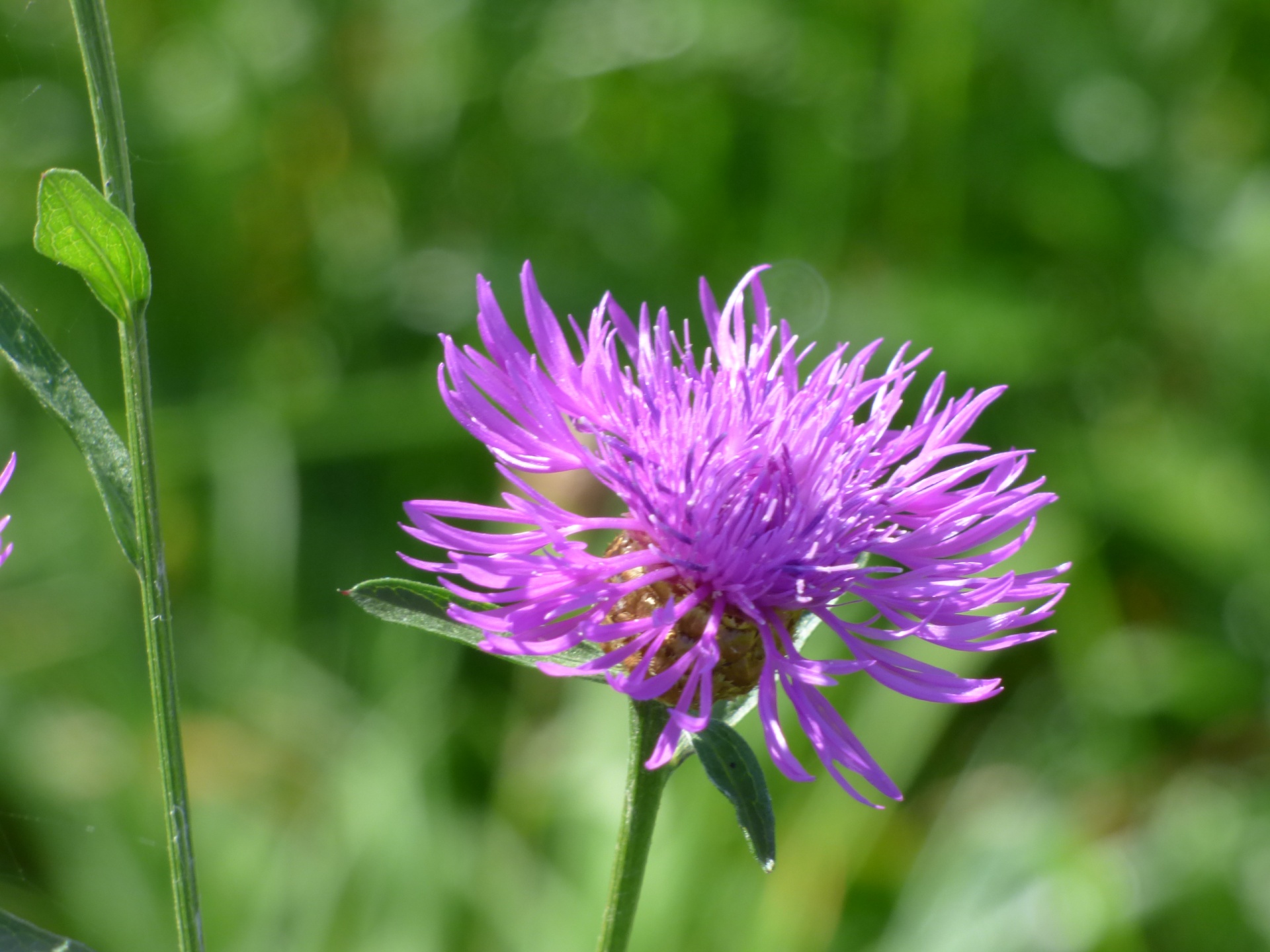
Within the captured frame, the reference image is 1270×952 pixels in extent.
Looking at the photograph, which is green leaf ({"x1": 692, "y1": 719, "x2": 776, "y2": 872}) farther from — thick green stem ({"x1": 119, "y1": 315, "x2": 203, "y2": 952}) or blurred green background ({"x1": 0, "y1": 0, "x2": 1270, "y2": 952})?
blurred green background ({"x1": 0, "y1": 0, "x2": 1270, "y2": 952})

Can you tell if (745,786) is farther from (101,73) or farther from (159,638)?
(101,73)

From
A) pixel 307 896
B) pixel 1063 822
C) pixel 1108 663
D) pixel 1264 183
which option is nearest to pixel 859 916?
pixel 1063 822

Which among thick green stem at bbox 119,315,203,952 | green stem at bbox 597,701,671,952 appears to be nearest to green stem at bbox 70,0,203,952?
thick green stem at bbox 119,315,203,952

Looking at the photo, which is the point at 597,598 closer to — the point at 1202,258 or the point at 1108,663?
the point at 1108,663

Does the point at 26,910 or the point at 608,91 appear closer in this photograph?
the point at 26,910

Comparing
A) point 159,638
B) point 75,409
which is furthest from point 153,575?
point 75,409

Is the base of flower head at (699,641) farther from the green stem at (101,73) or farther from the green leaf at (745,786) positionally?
the green stem at (101,73)
